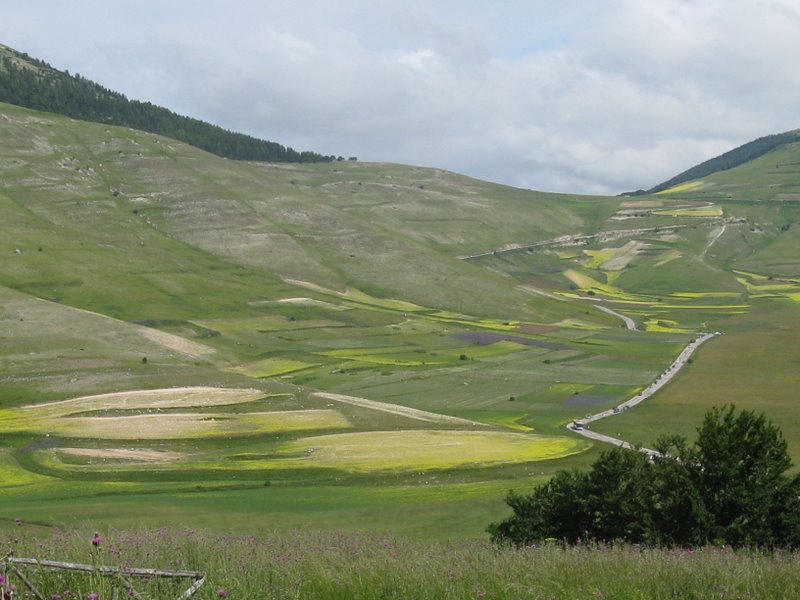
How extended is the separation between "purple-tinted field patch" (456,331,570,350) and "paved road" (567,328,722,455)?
70.5 feet

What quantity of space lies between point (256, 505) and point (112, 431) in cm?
3321

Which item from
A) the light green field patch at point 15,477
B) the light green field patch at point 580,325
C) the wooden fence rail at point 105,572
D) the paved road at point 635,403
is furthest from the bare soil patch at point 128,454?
the light green field patch at point 580,325

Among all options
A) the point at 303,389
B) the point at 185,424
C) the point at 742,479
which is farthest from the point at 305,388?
the point at 742,479

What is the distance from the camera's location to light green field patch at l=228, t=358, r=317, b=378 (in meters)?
123

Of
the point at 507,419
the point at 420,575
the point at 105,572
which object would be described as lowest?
the point at 507,419

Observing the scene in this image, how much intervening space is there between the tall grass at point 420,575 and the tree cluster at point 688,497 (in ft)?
51.8

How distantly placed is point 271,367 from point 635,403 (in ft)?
177

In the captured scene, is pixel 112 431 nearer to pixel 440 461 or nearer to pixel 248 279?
pixel 440 461

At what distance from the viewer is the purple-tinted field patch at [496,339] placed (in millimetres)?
151375

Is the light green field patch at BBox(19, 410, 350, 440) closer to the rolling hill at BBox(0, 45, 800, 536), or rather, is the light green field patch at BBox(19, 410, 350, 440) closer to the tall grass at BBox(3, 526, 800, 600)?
the rolling hill at BBox(0, 45, 800, 536)

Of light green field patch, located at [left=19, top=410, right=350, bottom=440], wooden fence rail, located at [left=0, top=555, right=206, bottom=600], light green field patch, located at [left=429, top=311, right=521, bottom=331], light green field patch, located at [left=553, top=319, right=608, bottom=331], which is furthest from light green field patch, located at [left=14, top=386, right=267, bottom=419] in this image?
light green field patch, located at [left=553, top=319, right=608, bottom=331]

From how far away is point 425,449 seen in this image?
7088 centimetres

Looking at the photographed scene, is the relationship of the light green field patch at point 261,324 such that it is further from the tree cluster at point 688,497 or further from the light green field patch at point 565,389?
the tree cluster at point 688,497

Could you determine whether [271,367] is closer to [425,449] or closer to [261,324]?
[261,324]
